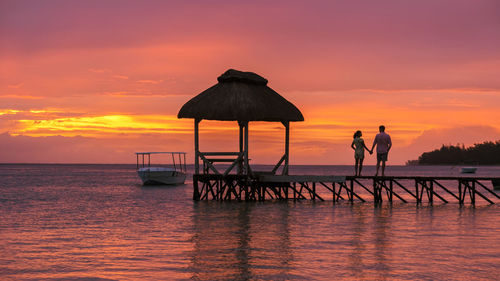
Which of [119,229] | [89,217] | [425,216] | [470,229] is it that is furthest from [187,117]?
[470,229]

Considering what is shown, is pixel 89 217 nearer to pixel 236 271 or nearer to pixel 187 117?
Result: pixel 187 117

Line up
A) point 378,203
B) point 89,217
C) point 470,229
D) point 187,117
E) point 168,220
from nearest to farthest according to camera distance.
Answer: point 470,229 → point 168,220 → point 89,217 → point 187,117 → point 378,203

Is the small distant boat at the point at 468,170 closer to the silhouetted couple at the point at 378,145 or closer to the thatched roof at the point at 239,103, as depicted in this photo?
the thatched roof at the point at 239,103

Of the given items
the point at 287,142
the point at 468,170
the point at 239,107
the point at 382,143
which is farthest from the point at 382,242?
the point at 468,170

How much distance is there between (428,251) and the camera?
44.9 feet

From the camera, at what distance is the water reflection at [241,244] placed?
1109 cm

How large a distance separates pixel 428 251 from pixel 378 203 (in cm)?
1634

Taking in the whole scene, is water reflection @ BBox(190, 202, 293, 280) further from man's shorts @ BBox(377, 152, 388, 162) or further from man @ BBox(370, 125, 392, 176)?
man @ BBox(370, 125, 392, 176)

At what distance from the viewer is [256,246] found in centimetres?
1439

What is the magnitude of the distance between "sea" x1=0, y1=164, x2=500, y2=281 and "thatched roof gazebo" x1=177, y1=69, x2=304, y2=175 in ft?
14.9

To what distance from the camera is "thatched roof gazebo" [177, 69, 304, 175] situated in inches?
1070

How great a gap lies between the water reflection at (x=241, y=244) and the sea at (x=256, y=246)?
2 cm

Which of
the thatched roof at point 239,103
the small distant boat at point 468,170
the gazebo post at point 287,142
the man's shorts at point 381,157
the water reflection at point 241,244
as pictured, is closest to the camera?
the water reflection at point 241,244

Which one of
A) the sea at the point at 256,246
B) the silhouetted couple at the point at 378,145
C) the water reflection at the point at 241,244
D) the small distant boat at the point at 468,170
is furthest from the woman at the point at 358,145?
the small distant boat at the point at 468,170
